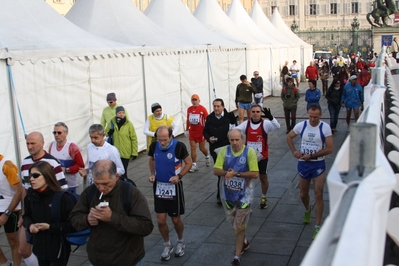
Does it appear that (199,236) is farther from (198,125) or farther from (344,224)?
(344,224)

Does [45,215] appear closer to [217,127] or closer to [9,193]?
[9,193]

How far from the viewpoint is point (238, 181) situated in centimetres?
606

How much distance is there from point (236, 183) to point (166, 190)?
2.89ft

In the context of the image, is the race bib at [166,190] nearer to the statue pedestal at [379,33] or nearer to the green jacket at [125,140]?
the green jacket at [125,140]

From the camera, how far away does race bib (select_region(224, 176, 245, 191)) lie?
19.8 ft

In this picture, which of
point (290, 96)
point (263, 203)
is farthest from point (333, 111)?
point (263, 203)

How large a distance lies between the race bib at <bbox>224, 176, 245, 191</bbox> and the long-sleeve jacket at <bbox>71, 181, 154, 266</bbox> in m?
1.99

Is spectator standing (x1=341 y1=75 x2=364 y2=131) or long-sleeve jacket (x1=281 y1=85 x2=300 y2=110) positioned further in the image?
long-sleeve jacket (x1=281 y1=85 x2=300 y2=110)

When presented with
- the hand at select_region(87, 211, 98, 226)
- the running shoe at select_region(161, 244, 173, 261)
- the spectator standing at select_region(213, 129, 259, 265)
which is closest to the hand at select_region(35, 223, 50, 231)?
the hand at select_region(87, 211, 98, 226)

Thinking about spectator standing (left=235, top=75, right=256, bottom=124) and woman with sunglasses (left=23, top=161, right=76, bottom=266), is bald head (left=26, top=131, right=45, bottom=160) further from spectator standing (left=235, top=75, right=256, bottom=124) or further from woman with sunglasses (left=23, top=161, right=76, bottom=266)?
spectator standing (left=235, top=75, right=256, bottom=124)

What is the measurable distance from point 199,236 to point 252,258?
108 centimetres

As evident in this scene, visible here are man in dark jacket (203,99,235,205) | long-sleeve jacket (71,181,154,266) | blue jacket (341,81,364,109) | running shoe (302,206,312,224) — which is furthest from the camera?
blue jacket (341,81,364,109)

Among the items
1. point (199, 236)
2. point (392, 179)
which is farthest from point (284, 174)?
point (392, 179)

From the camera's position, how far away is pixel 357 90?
1404 centimetres
